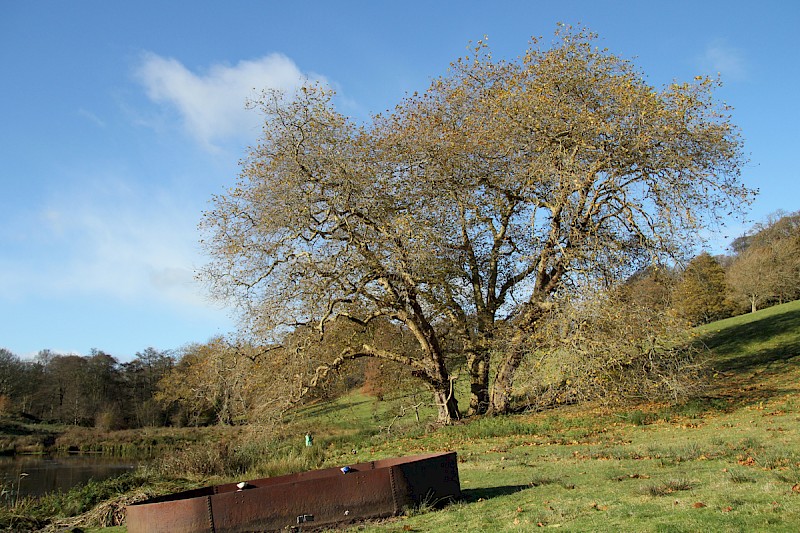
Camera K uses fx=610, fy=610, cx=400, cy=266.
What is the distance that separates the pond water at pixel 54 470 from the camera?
23.2m

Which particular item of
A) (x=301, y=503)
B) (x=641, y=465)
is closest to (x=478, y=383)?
(x=641, y=465)

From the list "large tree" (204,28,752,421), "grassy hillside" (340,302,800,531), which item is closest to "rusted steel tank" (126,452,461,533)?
"grassy hillside" (340,302,800,531)

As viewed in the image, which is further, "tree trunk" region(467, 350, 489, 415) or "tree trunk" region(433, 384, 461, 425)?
"tree trunk" region(467, 350, 489, 415)

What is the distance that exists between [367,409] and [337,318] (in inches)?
835

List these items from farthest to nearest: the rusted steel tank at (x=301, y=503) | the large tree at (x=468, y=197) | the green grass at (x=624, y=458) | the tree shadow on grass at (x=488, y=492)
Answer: the large tree at (x=468, y=197), the tree shadow on grass at (x=488, y=492), the rusted steel tank at (x=301, y=503), the green grass at (x=624, y=458)

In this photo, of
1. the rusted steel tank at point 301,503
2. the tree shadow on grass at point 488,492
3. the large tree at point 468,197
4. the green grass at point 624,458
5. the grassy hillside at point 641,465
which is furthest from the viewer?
the large tree at point 468,197

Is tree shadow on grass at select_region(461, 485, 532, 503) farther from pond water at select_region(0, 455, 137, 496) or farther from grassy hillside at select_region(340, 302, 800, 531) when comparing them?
pond water at select_region(0, 455, 137, 496)

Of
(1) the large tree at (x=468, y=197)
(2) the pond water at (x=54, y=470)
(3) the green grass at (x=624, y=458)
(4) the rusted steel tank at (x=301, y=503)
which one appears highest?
Answer: (1) the large tree at (x=468, y=197)

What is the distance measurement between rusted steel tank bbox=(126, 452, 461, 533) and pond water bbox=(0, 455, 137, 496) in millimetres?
15519

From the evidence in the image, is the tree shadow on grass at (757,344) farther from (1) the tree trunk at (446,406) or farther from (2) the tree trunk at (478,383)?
(1) the tree trunk at (446,406)

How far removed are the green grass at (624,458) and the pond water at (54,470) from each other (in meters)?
8.46

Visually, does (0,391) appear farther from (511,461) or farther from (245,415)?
(511,461)

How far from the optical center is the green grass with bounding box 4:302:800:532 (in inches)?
282

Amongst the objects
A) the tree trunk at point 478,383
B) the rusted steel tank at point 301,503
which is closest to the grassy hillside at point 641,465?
the rusted steel tank at point 301,503
